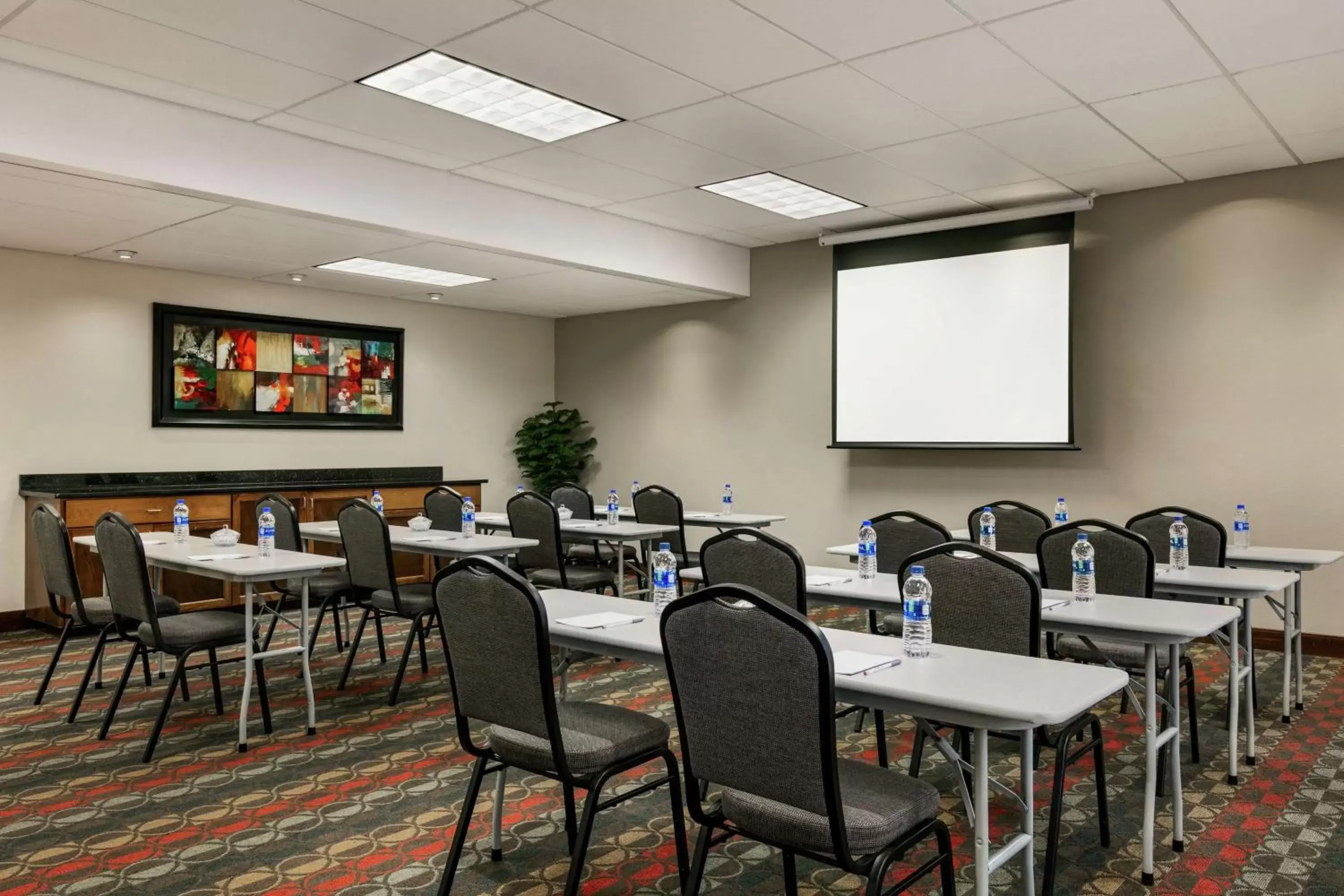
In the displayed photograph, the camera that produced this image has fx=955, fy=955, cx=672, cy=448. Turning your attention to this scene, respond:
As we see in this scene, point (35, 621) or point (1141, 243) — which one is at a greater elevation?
point (1141, 243)

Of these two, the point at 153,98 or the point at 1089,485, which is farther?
the point at 1089,485

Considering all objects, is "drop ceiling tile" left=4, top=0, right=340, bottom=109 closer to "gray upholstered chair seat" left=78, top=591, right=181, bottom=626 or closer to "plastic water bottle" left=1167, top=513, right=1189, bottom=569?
"gray upholstered chair seat" left=78, top=591, right=181, bottom=626

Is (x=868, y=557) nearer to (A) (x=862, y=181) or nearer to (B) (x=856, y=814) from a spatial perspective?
(B) (x=856, y=814)

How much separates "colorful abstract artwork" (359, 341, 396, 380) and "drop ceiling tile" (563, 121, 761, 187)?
13.0 ft

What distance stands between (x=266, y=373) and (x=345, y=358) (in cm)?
77

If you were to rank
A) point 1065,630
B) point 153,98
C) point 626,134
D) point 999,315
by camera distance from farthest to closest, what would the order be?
point 999,315, point 626,134, point 153,98, point 1065,630

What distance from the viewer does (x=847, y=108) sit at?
4.97m

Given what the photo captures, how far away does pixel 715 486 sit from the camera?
364 inches

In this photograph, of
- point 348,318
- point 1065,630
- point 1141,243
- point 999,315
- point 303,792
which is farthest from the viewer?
point 348,318

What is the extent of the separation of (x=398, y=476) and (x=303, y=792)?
557cm

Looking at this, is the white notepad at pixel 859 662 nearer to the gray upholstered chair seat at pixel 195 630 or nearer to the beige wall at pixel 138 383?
the gray upholstered chair seat at pixel 195 630

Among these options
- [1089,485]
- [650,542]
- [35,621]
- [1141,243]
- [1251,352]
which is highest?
[1141,243]

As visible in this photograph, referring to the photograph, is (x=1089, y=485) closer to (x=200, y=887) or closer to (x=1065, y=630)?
(x=1065, y=630)

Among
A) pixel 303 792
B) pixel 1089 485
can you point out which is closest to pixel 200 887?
pixel 303 792
